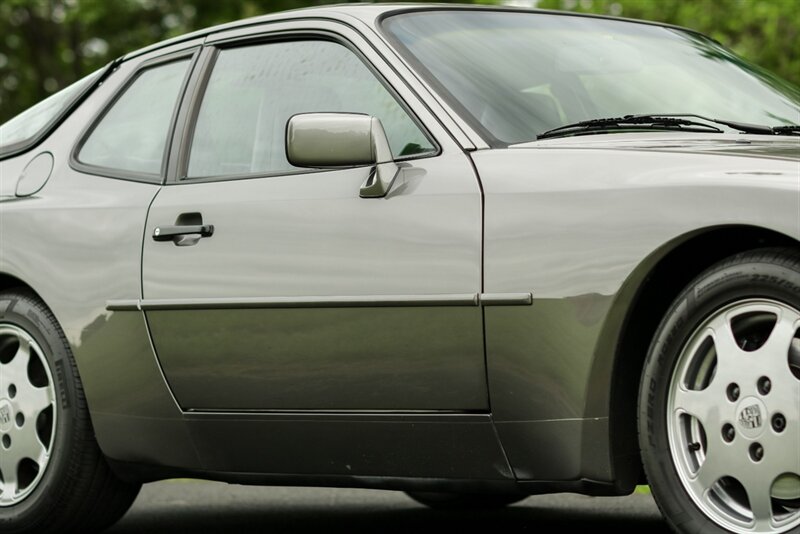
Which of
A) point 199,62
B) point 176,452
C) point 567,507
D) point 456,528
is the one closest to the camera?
point 176,452

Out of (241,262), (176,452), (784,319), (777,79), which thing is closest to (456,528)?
(176,452)

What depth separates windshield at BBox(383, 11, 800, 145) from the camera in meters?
4.41

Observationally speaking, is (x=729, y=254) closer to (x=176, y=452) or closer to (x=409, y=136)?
(x=409, y=136)

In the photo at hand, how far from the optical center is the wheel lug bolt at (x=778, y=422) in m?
3.46

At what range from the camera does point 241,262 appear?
14.9ft

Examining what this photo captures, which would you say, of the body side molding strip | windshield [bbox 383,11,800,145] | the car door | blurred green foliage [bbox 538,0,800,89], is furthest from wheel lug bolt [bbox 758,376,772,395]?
blurred green foliage [bbox 538,0,800,89]

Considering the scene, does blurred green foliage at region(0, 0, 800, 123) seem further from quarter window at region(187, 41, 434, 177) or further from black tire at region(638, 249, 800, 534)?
black tire at region(638, 249, 800, 534)

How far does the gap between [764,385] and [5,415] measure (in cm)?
277

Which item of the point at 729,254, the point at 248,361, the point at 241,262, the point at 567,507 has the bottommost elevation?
the point at 567,507

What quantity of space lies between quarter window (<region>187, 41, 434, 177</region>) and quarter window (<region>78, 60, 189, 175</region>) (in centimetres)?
17

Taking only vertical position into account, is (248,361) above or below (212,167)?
below

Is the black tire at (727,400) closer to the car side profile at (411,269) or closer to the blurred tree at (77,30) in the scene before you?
the car side profile at (411,269)

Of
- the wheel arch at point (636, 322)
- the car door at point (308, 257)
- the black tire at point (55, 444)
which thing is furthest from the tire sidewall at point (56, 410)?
the wheel arch at point (636, 322)

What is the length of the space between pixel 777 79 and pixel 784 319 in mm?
2019
